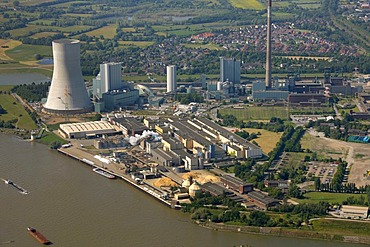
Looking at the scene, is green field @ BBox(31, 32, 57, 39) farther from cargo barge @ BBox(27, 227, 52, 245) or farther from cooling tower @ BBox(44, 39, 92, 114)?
cargo barge @ BBox(27, 227, 52, 245)

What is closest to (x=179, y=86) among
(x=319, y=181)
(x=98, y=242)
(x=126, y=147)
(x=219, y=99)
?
(x=219, y=99)

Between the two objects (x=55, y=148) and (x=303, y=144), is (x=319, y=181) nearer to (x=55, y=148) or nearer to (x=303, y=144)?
(x=303, y=144)

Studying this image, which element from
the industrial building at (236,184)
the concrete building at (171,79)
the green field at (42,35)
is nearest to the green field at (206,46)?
the green field at (42,35)

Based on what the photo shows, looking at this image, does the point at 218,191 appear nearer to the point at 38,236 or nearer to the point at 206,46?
the point at 38,236

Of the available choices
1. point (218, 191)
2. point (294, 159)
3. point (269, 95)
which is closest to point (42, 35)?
point (269, 95)

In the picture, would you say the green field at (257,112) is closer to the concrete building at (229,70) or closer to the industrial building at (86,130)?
the concrete building at (229,70)
